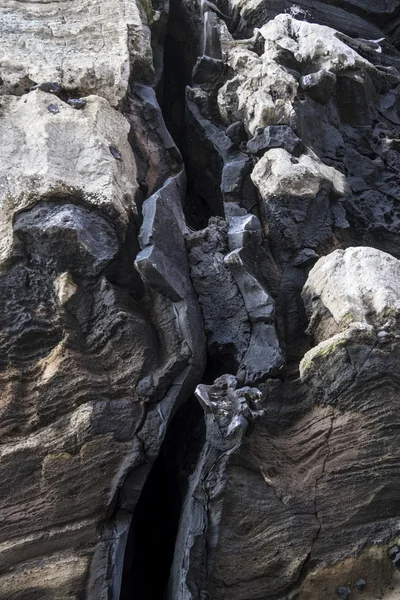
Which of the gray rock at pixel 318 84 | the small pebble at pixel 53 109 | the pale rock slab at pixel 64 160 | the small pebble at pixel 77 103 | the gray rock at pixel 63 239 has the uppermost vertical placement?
the gray rock at pixel 318 84

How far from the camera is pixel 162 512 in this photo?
5402 millimetres

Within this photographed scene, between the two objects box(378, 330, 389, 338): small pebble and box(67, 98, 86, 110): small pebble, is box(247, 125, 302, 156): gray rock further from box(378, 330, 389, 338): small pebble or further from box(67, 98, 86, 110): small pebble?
box(378, 330, 389, 338): small pebble

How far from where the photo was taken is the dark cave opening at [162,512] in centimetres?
480

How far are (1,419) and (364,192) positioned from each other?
3.96 m

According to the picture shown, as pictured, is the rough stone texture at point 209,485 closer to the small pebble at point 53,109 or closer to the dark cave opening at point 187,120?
the dark cave opening at point 187,120

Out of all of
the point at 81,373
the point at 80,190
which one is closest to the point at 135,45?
the point at 80,190

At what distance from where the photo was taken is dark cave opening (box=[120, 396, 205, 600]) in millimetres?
4797

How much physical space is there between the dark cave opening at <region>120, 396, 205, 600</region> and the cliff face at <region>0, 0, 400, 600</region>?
0.07 feet

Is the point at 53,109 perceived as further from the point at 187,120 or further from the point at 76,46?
the point at 187,120

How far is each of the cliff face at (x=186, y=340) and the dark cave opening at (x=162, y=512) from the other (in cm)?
2

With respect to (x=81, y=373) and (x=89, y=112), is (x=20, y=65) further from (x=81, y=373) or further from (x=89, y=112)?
(x=81, y=373)

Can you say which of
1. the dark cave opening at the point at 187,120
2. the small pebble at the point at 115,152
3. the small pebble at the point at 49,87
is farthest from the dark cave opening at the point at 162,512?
the small pebble at the point at 49,87

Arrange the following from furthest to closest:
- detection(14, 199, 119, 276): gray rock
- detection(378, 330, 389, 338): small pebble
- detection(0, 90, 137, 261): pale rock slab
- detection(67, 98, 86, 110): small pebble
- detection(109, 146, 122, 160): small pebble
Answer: detection(67, 98, 86, 110): small pebble, detection(109, 146, 122, 160): small pebble, detection(0, 90, 137, 261): pale rock slab, detection(14, 199, 119, 276): gray rock, detection(378, 330, 389, 338): small pebble

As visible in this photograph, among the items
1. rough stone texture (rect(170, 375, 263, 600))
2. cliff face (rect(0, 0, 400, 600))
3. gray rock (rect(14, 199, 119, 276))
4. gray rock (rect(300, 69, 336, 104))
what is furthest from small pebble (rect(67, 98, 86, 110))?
rough stone texture (rect(170, 375, 263, 600))
